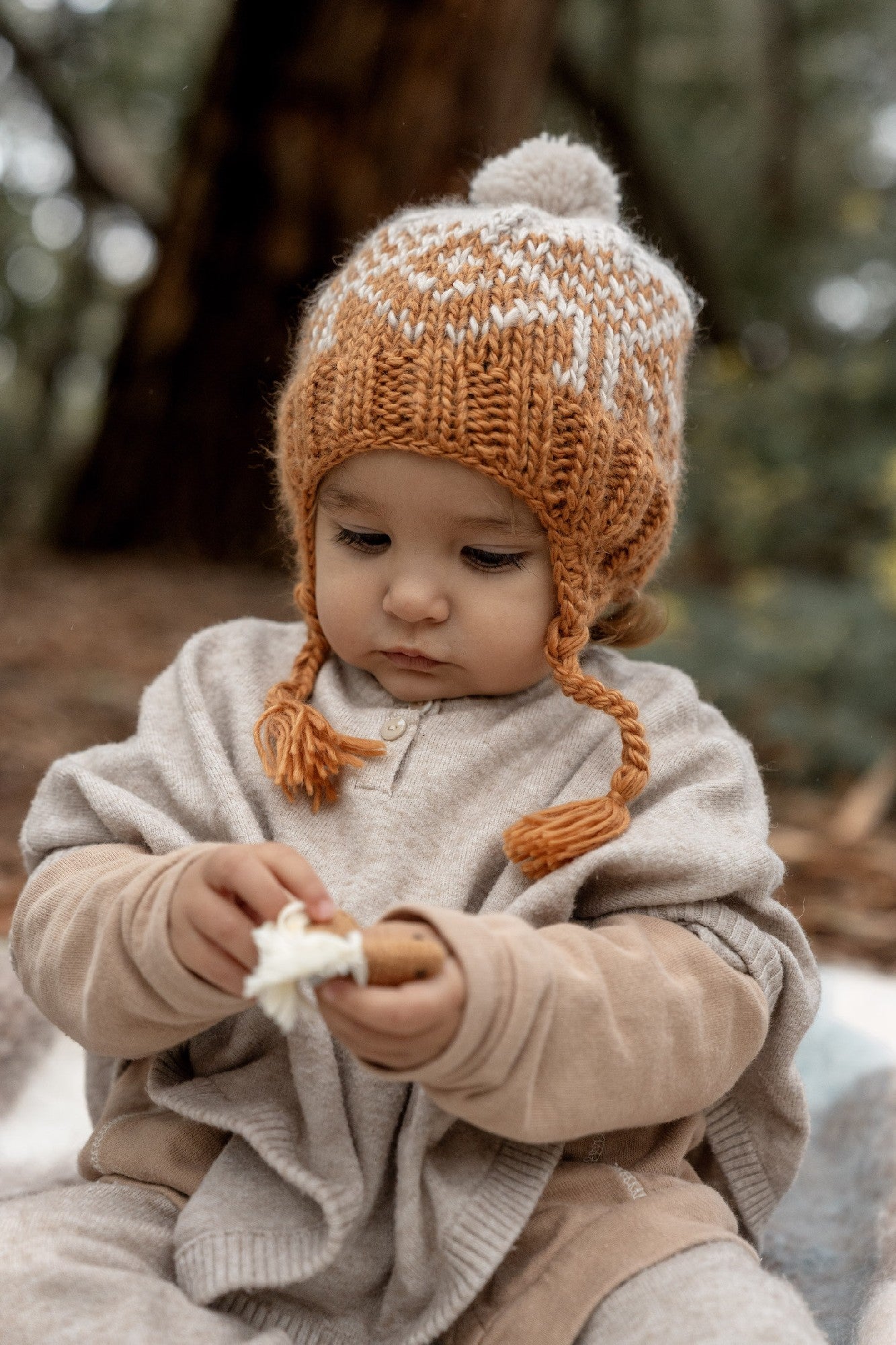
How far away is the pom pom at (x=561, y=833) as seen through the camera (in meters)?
1.37

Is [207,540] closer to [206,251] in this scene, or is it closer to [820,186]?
[206,251]

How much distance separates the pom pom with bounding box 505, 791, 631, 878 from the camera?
4.50 ft

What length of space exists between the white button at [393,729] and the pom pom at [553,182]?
689mm

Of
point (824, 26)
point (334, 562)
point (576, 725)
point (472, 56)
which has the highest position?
point (824, 26)

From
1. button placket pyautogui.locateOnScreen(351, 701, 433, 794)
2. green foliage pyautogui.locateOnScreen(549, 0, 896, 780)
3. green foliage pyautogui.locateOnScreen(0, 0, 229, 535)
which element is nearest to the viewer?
button placket pyautogui.locateOnScreen(351, 701, 433, 794)

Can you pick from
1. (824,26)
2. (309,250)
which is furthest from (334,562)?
(824,26)

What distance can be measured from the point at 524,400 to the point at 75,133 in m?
5.36

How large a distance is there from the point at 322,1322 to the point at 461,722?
66 cm

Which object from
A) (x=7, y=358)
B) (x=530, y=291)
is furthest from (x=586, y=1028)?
(x=7, y=358)

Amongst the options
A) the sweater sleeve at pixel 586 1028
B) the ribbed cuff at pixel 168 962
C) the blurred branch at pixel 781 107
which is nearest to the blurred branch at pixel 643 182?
the blurred branch at pixel 781 107

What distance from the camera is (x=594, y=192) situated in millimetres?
1689

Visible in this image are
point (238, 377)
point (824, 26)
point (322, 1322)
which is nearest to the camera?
point (322, 1322)

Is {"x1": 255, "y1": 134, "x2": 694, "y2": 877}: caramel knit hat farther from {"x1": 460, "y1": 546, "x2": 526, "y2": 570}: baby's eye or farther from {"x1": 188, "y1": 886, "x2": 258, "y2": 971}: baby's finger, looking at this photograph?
{"x1": 188, "y1": 886, "x2": 258, "y2": 971}: baby's finger

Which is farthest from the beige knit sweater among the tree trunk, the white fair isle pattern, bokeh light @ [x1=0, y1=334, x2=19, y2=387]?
bokeh light @ [x1=0, y1=334, x2=19, y2=387]
